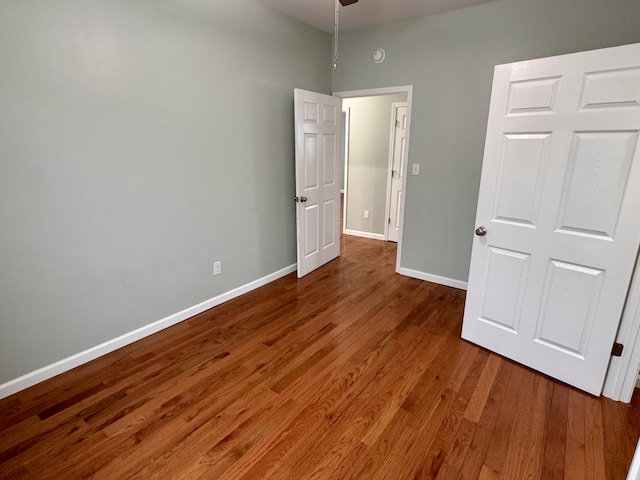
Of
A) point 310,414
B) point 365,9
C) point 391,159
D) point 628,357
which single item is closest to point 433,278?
point 628,357

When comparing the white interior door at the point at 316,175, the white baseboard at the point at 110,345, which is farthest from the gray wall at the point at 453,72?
the white baseboard at the point at 110,345

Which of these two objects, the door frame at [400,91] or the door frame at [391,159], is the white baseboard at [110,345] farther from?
the door frame at [391,159]

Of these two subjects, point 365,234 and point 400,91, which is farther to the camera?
point 365,234

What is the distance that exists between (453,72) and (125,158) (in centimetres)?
289

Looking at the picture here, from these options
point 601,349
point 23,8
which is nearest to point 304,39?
point 23,8

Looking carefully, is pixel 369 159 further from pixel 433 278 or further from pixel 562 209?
pixel 562 209

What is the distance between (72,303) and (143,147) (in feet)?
3.68

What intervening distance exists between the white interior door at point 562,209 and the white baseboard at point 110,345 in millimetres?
2207

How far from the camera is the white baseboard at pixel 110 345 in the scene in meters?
1.96

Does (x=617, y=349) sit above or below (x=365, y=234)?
above

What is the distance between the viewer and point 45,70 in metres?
1.81

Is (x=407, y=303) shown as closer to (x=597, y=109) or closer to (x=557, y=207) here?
(x=557, y=207)

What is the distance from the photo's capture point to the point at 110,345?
233 centimetres

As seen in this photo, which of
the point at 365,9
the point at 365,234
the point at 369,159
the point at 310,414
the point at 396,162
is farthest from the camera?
the point at 365,234
